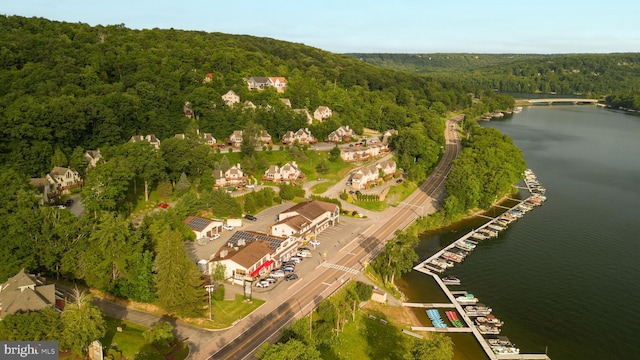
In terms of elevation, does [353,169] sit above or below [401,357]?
above

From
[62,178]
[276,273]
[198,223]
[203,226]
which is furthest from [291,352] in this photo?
[62,178]

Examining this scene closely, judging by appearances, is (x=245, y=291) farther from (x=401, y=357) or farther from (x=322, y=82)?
(x=322, y=82)

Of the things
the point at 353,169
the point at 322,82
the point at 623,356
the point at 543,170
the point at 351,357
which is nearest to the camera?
the point at 351,357

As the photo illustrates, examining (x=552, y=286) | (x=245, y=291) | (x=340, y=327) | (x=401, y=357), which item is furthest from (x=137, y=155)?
(x=552, y=286)

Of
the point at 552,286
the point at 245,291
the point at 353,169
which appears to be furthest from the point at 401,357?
the point at 353,169

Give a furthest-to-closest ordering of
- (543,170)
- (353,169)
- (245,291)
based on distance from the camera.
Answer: (543,170), (353,169), (245,291)

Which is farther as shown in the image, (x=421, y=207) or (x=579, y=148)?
(x=579, y=148)

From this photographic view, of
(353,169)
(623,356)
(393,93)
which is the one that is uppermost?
(393,93)

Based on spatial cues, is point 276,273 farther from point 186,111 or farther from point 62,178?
point 186,111

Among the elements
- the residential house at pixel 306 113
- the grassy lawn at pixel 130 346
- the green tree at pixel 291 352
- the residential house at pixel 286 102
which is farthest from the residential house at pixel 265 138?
the green tree at pixel 291 352
